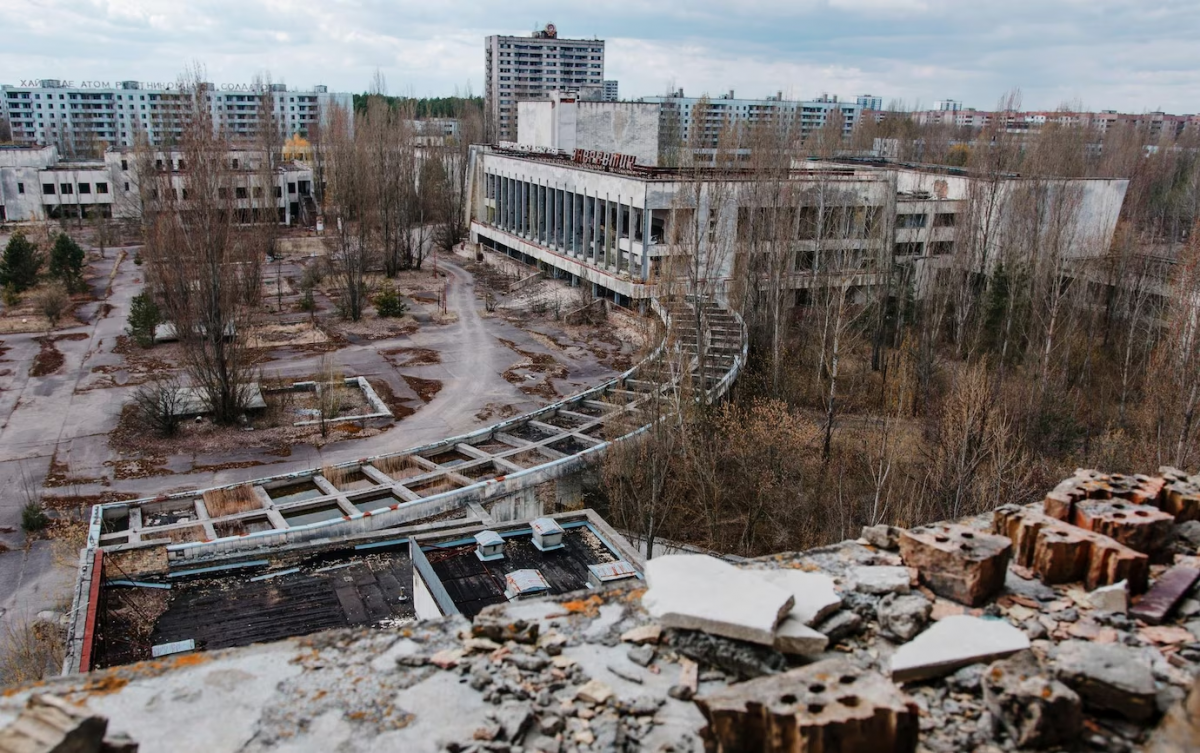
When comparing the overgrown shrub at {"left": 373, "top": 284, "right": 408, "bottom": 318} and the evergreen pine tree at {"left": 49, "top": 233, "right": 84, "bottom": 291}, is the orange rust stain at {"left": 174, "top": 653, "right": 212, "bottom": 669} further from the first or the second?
the evergreen pine tree at {"left": 49, "top": 233, "right": 84, "bottom": 291}

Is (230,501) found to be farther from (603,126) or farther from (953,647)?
(603,126)

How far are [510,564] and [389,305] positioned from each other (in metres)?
24.4

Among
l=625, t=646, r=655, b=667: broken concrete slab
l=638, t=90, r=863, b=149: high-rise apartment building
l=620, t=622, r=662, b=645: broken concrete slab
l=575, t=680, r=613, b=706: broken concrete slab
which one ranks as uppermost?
l=638, t=90, r=863, b=149: high-rise apartment building

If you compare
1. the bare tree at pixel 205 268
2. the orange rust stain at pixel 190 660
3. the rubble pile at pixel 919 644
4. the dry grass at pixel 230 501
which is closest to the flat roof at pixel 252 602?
the dry grass at pixel 230 501

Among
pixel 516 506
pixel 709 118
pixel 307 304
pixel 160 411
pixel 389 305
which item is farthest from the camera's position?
pixel 709 118

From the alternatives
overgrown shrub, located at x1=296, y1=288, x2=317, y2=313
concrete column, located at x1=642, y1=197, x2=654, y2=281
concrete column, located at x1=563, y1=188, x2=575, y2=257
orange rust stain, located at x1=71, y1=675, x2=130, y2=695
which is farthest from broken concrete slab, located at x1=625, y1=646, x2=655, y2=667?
concrete column, located at x1=563, y1=188, x2=575, y2=257

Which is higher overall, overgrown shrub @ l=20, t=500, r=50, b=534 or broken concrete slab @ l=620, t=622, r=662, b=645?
broken concrete slab @ l=620, t=622, r=662, b=645

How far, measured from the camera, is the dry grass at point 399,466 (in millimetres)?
18402

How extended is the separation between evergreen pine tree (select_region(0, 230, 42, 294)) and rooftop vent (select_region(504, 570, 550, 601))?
34.8 metres

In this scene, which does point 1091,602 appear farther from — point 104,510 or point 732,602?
point 104,510

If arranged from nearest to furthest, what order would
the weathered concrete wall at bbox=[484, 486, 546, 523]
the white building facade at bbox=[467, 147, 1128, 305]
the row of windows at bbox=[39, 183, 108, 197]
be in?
the weathered concrete wall at bbox=[484, 486, 546, 523] < the white building facade at bbox=[467, 147, 1128, 305] < the row of windows at bbox=[39, 183, 108, 197]

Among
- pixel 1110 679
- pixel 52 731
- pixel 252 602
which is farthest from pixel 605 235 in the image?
pixel 52 731

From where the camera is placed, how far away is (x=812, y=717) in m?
3.59

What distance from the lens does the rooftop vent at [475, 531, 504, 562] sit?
12.0 metres
